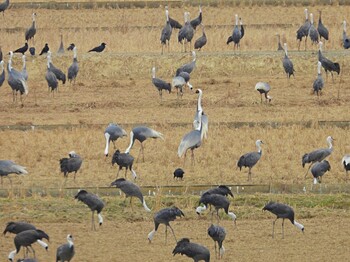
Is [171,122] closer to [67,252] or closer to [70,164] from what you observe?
[70,164]

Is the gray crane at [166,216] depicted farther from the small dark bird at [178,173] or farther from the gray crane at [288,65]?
the gray crane at [288,65]

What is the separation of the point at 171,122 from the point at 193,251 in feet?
39.1

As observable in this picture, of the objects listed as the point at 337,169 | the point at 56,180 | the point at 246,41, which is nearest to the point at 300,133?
the point at 337,169

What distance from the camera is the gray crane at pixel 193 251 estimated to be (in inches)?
578

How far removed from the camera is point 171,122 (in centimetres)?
2655

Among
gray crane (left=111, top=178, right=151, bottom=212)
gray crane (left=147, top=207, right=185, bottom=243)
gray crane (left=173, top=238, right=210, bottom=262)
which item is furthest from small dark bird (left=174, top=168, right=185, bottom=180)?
gray crane (left=173, top=238, right=210, bottom=262)

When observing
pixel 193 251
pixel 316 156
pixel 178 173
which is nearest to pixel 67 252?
pixel 193 251

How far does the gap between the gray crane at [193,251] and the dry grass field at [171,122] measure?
3.30 feet

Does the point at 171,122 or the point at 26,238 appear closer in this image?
the point at 26,238

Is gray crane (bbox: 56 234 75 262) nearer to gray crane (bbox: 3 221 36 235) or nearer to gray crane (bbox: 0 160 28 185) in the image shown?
gray crane (bbox: 3 221 36 235)

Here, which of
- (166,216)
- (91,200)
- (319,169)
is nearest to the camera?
(166,216)

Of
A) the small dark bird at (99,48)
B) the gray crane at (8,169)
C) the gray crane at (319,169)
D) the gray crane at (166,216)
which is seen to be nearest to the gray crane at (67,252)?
the gray crane at (166,216)

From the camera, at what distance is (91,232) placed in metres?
17.2

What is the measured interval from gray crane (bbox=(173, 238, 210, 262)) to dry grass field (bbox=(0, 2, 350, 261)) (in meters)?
1.00
